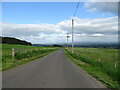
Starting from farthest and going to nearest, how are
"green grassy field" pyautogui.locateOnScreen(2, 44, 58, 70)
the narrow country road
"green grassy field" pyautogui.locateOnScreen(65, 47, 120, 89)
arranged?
"green grassy field" pyautogui.locateOnScreen(2, 44, 58, 70) → "green grassy field" pyautogui.locateOnScreen(65, 47, 120, 89) → the narrow country road

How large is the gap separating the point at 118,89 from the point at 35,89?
11.6 feet

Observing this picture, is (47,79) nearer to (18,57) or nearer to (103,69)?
(103,69)

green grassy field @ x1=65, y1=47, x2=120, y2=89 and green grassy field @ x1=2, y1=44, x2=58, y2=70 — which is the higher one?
green grassy field @ x1=2, y1=44, x2=58, y2=70

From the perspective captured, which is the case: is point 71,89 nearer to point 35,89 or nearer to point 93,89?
point 93,89

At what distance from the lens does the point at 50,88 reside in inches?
244

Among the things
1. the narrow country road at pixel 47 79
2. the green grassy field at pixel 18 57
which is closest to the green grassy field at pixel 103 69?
Answer: the narrow country road at pixel 47 79

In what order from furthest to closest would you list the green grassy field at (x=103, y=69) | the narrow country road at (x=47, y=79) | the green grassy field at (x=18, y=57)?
1. the green grassy field at (x=18, y=57)
2. the green grassy field at (x=103, y=69)
3. the narrow country road at (x=47, y=79)

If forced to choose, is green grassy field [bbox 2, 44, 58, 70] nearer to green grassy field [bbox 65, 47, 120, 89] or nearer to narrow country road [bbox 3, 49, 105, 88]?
narrow country road [bbox 3, 49, 105, 88]

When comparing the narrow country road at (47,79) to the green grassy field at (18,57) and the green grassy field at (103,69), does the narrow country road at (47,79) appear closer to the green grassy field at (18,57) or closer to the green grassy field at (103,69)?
the green grassy field at (103,69)

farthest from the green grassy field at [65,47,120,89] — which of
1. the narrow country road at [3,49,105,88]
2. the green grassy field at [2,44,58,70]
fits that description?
the green grassy field at [2,44,58,70]

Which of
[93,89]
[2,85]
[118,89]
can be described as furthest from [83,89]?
[2,85]

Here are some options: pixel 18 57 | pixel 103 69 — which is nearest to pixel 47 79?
pixel 103 69

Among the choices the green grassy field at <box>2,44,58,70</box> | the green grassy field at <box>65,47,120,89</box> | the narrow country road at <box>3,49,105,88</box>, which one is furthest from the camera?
the green grassy field at <box>2,44,58,70</box>

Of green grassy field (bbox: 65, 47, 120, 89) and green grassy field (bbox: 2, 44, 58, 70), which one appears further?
green grassy field (bbox: 2, 44, 58, 70)
